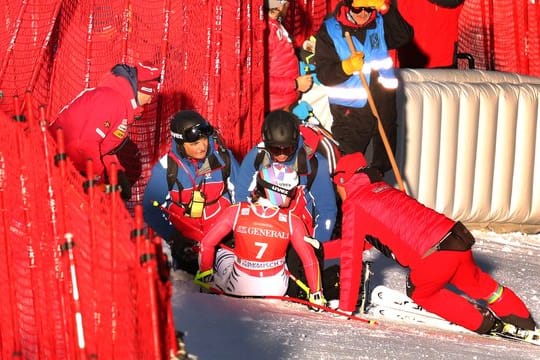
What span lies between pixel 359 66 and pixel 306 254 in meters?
1.70

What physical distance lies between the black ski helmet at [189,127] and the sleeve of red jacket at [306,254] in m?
0.82

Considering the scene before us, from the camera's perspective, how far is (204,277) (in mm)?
7465

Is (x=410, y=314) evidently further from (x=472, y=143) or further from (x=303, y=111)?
(x=472, y=143)

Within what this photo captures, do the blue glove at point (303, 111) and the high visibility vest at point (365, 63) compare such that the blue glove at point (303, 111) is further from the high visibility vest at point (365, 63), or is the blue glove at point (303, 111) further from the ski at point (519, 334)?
the ski at point (519, 334)

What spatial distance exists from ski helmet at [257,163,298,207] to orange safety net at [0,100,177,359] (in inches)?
103

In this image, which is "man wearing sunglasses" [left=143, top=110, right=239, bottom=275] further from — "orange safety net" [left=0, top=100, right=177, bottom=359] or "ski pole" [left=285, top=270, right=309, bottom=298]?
"orange safety net" [left=0, top=100, right=177, bottom=359]

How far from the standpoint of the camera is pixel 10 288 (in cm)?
506

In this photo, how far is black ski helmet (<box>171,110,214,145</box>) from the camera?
24.9 ft

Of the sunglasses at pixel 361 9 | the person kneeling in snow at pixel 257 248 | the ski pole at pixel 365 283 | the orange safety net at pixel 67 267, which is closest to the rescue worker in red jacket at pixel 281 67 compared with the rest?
the sunglasses at pixel 361 9

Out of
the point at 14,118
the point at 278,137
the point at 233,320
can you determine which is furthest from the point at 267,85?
the point at 14,118

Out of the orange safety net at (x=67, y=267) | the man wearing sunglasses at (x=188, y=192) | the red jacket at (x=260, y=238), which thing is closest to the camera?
the orange safety net at (x=67, y=267)

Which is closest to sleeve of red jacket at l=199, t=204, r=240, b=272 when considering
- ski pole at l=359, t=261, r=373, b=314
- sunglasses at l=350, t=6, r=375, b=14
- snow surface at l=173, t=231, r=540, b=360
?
snow surface at l=173, t=231, r=540, b=360

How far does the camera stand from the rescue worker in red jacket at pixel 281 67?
29.0ft

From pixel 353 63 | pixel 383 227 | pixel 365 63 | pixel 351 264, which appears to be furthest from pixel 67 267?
pixel 365 63
